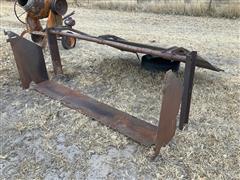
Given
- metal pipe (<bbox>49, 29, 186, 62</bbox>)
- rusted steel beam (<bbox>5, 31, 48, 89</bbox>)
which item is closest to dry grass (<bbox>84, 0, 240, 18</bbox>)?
metal pipe (<bbox>49, 29, 186, 62</bbox>)

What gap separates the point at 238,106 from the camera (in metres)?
2.93

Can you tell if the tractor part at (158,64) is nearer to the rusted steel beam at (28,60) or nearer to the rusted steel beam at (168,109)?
the rusted steel beam at (28,60)

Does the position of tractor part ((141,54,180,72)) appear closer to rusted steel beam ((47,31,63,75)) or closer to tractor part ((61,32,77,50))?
rusted steel beam ((47,31,63,75))

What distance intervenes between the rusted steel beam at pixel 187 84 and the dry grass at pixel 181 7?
5359mm

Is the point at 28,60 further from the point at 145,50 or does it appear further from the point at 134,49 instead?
the point at 145,50

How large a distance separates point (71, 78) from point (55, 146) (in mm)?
1356

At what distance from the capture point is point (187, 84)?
7.92ft

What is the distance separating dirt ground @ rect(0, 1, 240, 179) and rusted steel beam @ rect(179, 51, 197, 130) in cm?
10

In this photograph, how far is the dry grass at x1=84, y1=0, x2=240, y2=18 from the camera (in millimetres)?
7227

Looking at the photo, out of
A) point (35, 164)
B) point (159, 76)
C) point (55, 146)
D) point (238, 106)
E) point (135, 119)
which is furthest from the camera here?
point (159, 76)

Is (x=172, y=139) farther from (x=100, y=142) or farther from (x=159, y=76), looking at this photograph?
(x=159, y=76)

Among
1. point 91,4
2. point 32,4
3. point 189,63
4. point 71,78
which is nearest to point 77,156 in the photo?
point 189,63

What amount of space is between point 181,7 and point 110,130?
588 cm

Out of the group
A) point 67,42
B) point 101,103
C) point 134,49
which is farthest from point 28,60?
point 67,42
